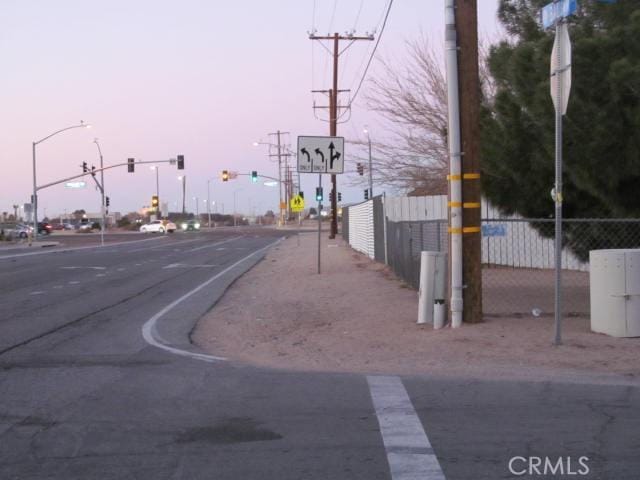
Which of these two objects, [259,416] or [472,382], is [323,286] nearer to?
[472,382]

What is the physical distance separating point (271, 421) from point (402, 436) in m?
1.22

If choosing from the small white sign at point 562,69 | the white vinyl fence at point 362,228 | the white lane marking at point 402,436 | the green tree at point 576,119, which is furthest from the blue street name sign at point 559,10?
the white vinyl fence at point 362,228

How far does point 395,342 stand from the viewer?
1146 centimetres

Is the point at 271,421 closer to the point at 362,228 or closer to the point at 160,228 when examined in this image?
the point at 362,228

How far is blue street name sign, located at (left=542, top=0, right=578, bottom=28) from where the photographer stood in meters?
9.52

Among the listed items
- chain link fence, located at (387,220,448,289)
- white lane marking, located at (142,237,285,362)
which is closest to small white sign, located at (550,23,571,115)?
chain link fence, located at (387,220,448,289)

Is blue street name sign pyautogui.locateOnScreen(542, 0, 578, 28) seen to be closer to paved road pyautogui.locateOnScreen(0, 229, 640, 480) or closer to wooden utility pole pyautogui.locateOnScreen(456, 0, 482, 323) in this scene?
wooden utility pole pyautogui.locateOnScreen(456, 0, 482, 323)

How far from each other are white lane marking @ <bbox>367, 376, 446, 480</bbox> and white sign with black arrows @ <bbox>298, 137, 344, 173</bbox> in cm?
1221

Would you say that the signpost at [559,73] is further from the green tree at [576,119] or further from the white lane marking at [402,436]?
the white lane marking at [402,436]

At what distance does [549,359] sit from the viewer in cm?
988

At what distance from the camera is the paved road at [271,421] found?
605 cm

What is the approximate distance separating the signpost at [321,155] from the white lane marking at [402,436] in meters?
12.2

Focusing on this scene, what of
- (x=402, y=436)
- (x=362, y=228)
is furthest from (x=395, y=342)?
(x=362, y=228)

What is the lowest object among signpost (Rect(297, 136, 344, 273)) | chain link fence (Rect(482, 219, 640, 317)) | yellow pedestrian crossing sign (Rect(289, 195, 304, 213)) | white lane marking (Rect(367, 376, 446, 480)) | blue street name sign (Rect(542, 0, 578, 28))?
white lane marking (Rect(367, 376, 446, 480))
